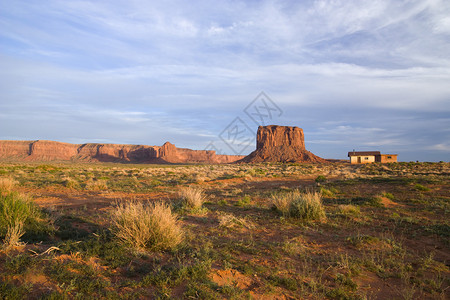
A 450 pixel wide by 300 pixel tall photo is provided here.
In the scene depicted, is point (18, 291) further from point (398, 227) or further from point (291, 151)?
point (291, 151)

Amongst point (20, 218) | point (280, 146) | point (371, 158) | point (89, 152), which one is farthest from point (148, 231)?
point (89, 152)

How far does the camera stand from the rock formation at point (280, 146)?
9234cm

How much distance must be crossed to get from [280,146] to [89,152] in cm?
9687

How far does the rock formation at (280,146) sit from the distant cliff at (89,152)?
149 ft

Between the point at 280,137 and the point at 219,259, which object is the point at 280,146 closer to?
the point at 280,137

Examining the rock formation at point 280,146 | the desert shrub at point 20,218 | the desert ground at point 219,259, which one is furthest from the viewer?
the rock formation at point 280,146

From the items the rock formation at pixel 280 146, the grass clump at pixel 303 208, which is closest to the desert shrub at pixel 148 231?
the grass clump at pixel 303 208

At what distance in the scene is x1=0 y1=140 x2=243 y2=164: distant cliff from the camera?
388 ft

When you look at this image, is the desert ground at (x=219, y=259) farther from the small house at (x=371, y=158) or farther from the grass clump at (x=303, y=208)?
the small house at (x=371, y=158)

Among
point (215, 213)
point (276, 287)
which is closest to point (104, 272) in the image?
point (276, 287)

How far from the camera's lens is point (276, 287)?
3945 mm

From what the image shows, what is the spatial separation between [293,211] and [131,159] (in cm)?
12839

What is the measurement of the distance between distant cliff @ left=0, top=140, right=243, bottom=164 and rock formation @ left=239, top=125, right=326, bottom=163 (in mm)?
45268

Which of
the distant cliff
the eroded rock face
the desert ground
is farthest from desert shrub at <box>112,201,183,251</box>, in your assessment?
the distant cliff
